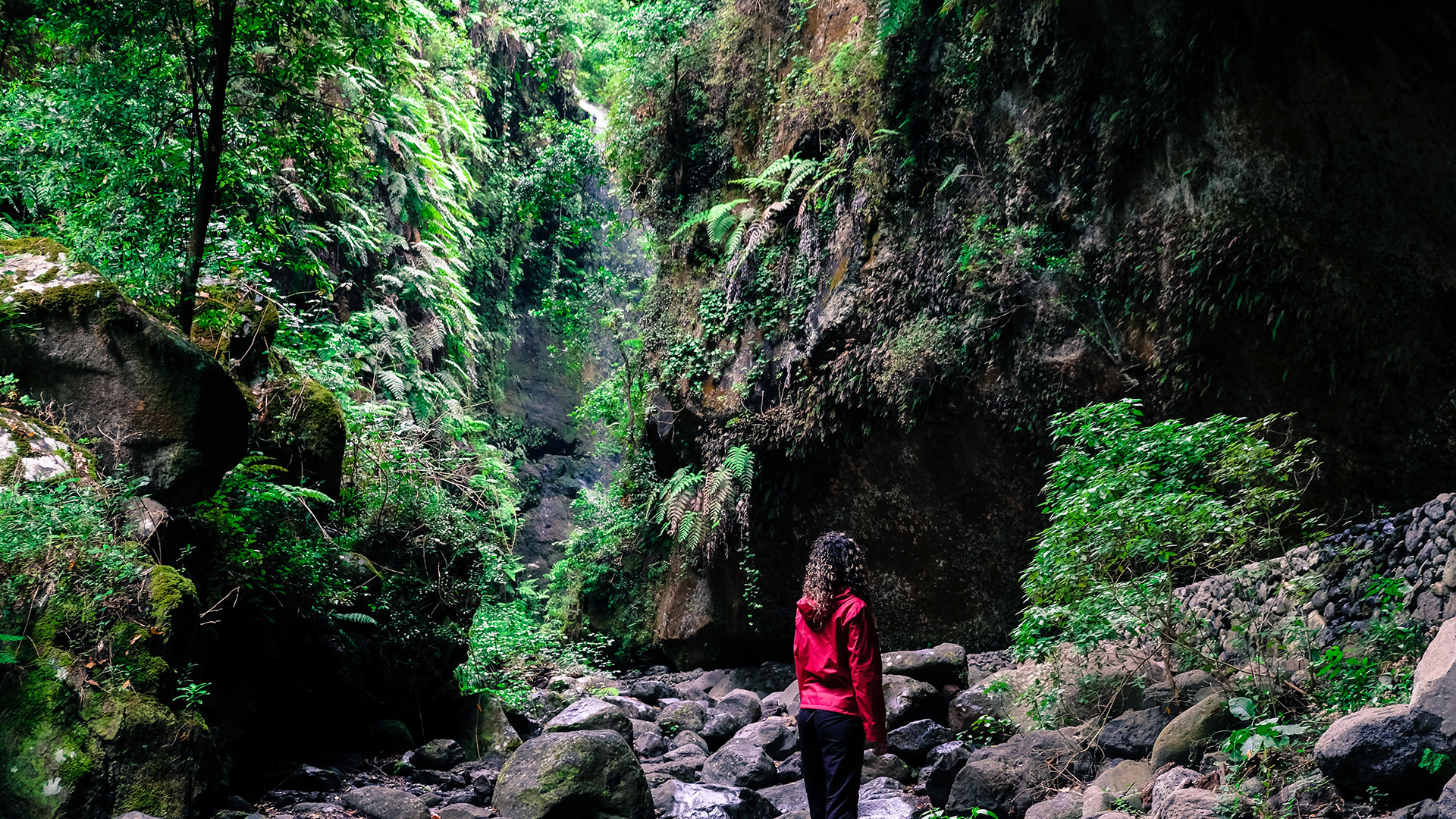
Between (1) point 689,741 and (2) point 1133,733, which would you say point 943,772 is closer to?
(2) point 1133,733

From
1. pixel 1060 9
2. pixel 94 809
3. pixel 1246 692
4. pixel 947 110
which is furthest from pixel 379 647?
pixel 1060 9

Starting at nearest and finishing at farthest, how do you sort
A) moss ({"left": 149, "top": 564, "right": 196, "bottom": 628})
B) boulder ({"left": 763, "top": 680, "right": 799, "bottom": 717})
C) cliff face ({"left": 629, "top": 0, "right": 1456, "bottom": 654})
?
moss ({"left": 149, "top": 564, "right": 196, "bottom": 628}) < cliff face ({"left": 629, "top": 0, "right": 1456, "bottom": 654}) < boulder ({"left": 763, "top": 680, "right": 799, "bottom": 717})

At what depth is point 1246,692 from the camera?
4488 mm

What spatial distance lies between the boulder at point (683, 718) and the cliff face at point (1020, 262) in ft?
7.26

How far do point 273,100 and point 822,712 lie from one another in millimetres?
7276

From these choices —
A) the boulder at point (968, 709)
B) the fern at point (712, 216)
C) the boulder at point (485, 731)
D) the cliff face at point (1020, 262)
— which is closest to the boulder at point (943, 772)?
the boulder at point (968, 709)

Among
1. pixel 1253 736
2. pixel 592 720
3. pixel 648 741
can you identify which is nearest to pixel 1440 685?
pixel 1253 736

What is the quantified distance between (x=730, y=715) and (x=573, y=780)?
3.60 metres

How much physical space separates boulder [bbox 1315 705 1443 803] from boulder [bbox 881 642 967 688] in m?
4.80

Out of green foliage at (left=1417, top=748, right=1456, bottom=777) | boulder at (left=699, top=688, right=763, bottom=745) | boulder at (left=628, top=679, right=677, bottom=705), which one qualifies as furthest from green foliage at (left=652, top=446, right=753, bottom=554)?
green foliage at (left=1417, top=748, right=1456, bottom=777)

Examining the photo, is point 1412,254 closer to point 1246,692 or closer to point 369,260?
point 1246,692

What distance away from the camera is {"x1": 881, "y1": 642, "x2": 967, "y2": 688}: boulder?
7.94m

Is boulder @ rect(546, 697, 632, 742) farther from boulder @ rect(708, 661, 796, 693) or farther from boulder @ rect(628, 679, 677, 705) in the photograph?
boulder @ rect(708, 661, 796, 693)

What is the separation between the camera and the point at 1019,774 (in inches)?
210
